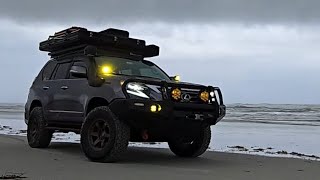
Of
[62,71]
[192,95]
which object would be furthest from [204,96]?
[62,71]

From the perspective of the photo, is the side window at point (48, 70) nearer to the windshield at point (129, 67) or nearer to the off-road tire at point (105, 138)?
the windshield at point (129, 67)

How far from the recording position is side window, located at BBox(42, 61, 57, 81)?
9.97m

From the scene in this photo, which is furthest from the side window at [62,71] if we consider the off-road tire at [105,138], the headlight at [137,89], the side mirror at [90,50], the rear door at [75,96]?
the headlight at [137,89]

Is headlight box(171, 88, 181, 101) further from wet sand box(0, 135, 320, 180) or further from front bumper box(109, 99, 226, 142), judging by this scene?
wet sand box(0, 135, 320, 180)

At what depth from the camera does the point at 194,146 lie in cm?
909

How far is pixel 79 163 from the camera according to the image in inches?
298

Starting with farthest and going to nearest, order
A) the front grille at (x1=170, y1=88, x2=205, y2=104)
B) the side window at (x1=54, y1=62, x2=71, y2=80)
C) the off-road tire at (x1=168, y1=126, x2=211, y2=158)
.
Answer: the side window at (x1=54, y1=62, x2=71, y2=80) < the off-road tire at (x1=168, y1=126, x2=211, y2=158) < the front grille at (x1=170, y1=88, x2=205, y2=104)

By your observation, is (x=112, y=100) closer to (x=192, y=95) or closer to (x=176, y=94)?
(x=176, y=94)

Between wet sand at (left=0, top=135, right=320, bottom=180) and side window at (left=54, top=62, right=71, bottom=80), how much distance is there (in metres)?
1.42

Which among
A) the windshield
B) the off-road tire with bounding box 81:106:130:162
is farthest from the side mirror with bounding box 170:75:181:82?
the off-road tire with bounding box 81:106:130:162

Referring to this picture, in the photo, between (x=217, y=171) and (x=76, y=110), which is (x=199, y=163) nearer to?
(x=217, y=171)

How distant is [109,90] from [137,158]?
1.51 meters

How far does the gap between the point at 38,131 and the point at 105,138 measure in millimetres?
2541

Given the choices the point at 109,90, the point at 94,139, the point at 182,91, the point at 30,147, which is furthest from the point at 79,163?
the point at 30,147
